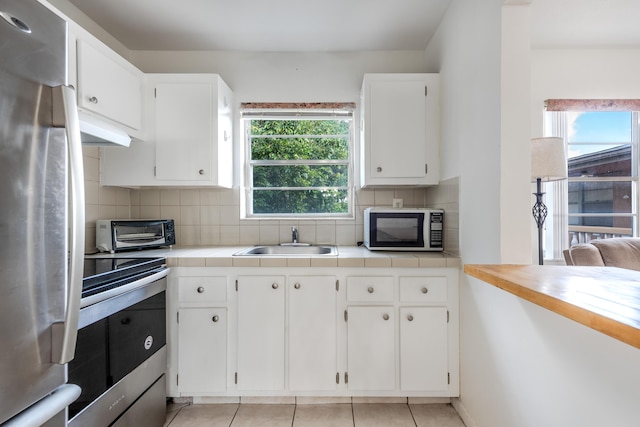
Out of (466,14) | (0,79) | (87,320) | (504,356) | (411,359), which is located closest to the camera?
(0,79)

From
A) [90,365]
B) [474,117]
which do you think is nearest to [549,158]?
[474,117]

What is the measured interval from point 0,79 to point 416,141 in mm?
2014

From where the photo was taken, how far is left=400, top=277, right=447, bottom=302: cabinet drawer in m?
1.80

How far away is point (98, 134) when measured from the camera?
49.7 inches

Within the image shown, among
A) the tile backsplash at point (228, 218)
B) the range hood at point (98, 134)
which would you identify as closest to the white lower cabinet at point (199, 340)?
the tile backsplash at point (228, 218)

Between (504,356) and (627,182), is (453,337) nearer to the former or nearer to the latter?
(504,356)

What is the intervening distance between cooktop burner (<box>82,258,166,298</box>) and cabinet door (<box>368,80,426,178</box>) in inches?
59.2

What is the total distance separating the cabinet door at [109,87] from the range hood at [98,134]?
0.10m

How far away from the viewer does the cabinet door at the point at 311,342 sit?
1.80 m

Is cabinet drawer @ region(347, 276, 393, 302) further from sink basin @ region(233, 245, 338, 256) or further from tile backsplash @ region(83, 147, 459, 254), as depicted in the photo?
tile backsplash @ region(83, 147, 459, 254)

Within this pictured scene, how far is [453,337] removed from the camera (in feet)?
5.94

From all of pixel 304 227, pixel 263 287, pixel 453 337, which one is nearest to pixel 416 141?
pixel 304 227

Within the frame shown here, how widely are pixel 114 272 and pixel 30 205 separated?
0.87 m

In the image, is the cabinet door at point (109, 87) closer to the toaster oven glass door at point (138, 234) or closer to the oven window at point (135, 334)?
the toaster oven glass door at point (138, 234)
